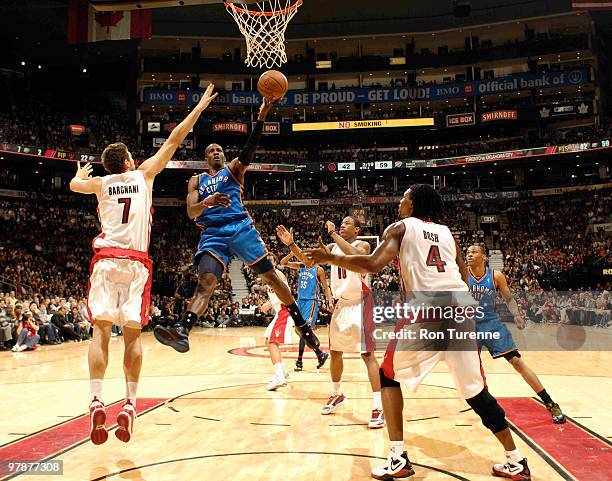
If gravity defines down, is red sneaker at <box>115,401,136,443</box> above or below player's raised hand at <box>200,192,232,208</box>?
below

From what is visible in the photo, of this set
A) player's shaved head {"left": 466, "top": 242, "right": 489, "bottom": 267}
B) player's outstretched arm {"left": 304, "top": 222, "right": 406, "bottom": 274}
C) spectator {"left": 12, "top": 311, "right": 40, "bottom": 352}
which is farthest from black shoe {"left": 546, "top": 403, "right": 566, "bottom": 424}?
spectator {"left": 12, "top": 311, "right": 40, "bottom": 352}

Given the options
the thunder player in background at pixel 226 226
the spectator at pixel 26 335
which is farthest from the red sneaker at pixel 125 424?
the spectator at pixel 26 335

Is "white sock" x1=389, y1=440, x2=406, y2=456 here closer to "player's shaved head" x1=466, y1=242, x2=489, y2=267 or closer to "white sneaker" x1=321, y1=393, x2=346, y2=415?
"white sneaker" x1=321, y1=393, x2=346, y2=415

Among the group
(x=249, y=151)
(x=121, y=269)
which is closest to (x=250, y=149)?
(x=249, y=151)

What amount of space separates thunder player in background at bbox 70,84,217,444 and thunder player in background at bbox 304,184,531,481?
146 cm

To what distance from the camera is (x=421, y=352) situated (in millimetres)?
3826

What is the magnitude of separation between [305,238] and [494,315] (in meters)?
26.6

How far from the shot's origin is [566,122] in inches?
1405

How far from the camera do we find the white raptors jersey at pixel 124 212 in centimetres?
426

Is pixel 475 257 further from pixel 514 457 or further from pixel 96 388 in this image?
pixel 96 388

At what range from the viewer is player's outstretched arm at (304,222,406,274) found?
3664 mm

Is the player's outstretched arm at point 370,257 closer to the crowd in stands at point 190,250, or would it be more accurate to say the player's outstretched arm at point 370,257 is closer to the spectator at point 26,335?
the spectator at point 26,335

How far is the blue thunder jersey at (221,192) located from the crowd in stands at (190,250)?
10.7 m

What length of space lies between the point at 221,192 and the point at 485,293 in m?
3.21
